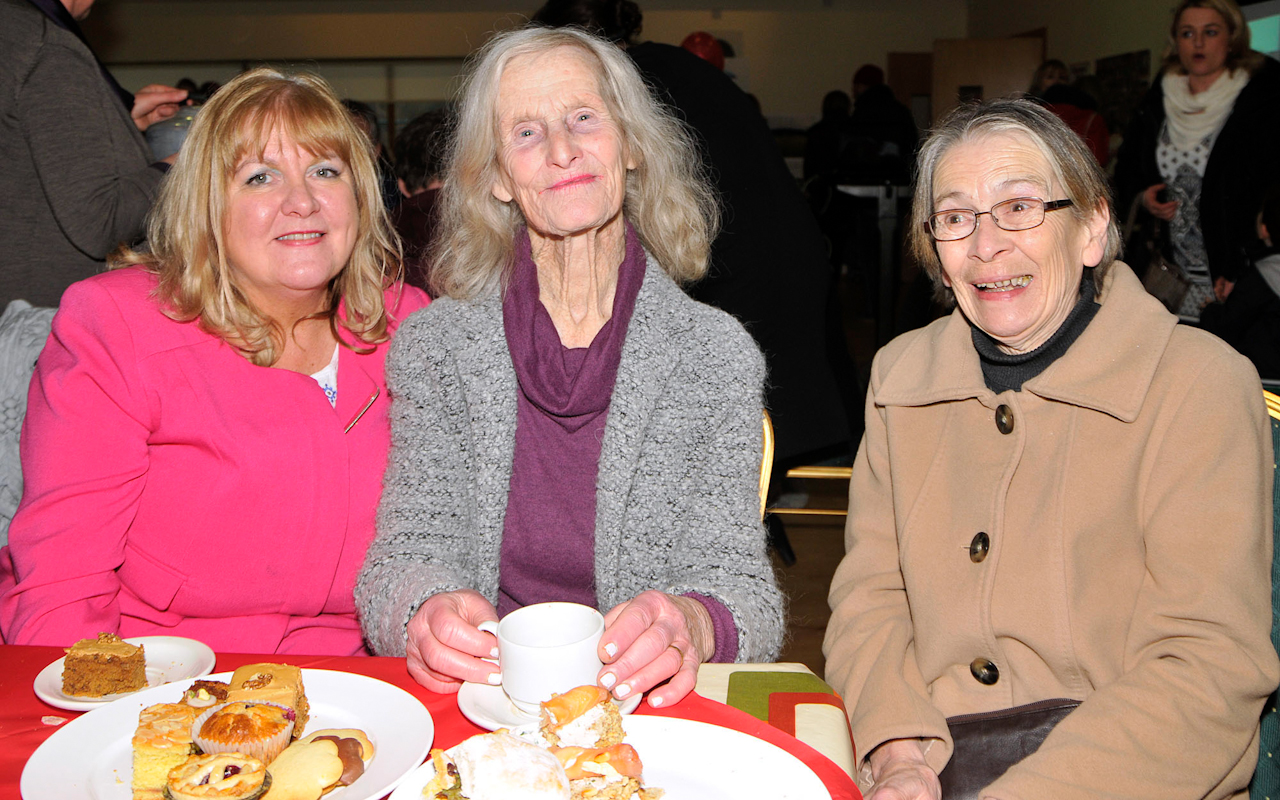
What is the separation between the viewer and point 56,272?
2.48 metres

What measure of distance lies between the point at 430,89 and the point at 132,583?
44.1ft

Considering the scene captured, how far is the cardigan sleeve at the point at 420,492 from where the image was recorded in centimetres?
144

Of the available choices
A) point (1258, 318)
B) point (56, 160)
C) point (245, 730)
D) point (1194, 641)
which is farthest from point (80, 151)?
point (1258, 318)

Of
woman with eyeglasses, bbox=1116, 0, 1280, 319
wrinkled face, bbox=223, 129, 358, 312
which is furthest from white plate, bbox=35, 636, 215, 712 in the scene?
woman with eyeglasses, bbox=1116, 0, 1280, 319

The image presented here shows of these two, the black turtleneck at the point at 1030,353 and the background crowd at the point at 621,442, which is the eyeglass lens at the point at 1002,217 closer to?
the background crowd at the point at 621,442

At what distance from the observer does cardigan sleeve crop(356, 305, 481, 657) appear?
1444 mm

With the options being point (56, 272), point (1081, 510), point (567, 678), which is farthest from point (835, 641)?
point (56, 272)

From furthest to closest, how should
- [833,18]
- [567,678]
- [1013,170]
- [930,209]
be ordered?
[833,18] < [930,209] < [1013,170] < [567,678]

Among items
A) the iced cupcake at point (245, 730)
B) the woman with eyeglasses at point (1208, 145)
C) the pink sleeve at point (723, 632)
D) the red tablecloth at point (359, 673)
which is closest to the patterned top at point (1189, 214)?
the woman with eyeglasses at point (1208, 145)

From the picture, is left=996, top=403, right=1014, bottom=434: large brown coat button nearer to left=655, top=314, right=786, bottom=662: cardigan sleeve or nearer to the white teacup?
left=655, top=314, right=786, bottom=662: cardigan sleeve

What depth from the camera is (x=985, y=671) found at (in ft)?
4.74

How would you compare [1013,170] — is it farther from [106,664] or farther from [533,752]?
[106,664]

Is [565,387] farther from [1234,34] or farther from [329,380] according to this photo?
[1234,34]

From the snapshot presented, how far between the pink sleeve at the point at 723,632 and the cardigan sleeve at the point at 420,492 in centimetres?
38
